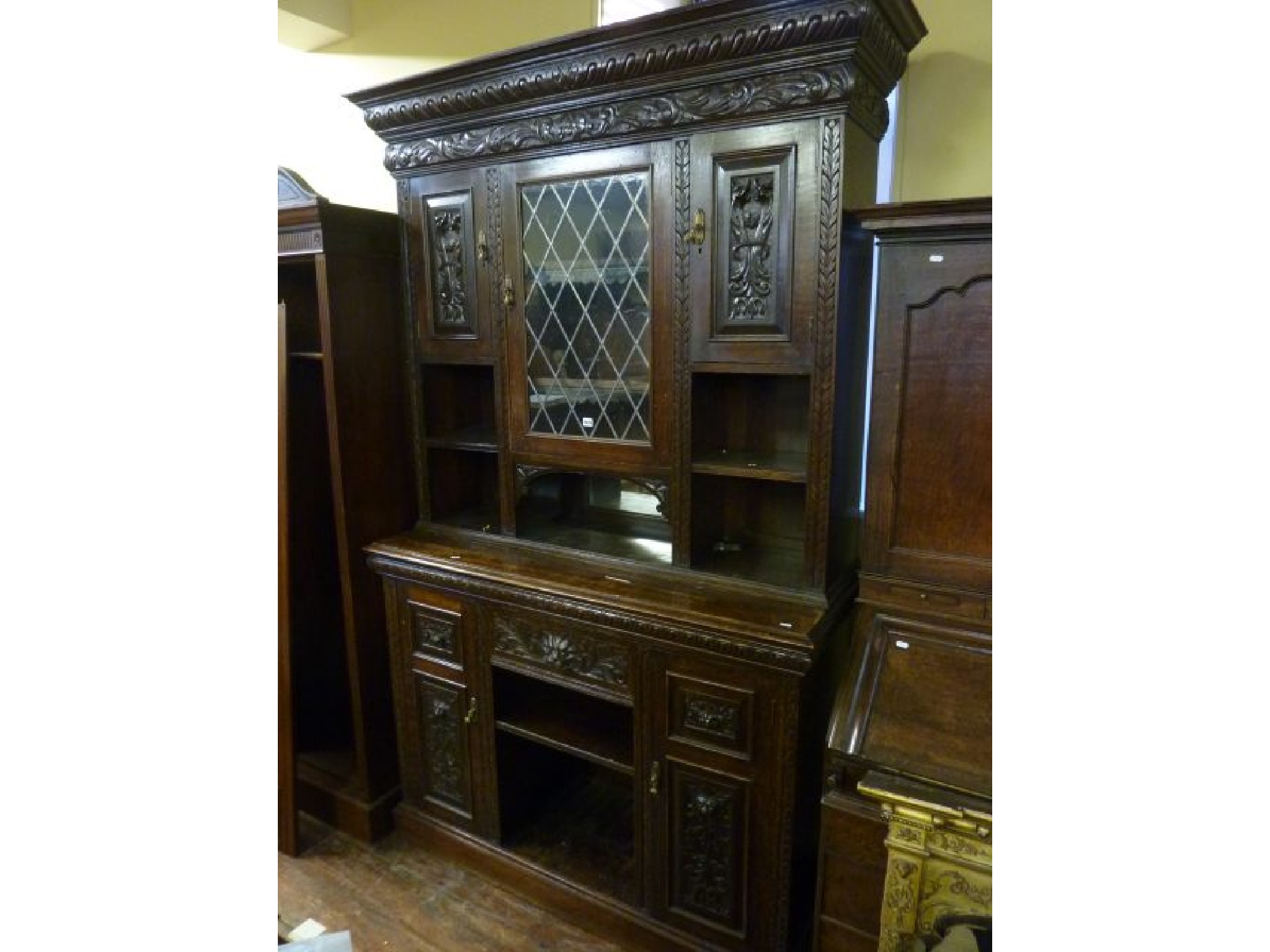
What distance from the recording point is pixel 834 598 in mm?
1595

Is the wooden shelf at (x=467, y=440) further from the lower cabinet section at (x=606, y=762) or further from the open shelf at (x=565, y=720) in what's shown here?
the open shelf at (x=565, y=720)

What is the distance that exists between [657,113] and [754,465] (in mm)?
835

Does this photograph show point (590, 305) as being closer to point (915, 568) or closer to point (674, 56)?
point (674, 56)

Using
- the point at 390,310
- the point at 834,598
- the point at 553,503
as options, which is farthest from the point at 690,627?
the point at 390,310

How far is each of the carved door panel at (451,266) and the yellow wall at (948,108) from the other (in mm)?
1084

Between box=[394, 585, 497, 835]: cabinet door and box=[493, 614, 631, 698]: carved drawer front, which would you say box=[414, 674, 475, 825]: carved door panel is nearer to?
box=[394, 585, 497, 835]: cabinet door

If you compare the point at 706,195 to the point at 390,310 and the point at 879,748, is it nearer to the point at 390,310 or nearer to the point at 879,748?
the point at 390,310

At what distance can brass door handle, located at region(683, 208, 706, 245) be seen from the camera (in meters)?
1.53

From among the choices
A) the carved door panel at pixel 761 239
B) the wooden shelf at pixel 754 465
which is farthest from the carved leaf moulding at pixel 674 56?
the wooden shelf at pixel 754 465

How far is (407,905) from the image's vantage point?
1995 millimetres

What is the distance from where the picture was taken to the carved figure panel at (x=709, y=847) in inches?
63.2

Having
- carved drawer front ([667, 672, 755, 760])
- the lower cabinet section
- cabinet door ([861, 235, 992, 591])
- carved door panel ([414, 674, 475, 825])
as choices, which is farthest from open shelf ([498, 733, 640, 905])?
cabinet door ([861, 235, 992, 591])

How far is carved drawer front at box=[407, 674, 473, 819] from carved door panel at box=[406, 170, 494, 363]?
3.23 ft

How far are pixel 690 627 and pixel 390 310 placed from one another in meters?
1.32
